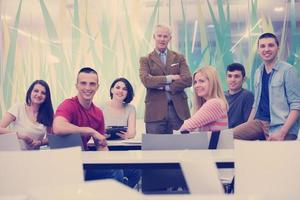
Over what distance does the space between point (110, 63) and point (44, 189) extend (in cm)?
536

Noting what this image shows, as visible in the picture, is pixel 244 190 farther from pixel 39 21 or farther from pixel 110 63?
pixel 39 21

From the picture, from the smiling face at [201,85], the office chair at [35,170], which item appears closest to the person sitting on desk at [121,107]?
the smiling face at [201,85]

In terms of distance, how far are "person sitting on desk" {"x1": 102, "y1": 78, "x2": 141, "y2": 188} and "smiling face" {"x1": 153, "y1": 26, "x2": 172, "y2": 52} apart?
24.9 inches

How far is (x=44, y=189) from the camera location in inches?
23.3

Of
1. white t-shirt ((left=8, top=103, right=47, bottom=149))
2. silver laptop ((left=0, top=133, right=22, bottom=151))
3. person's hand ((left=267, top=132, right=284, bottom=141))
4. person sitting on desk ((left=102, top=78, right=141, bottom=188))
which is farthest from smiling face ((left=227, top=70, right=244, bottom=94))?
silver laptop ((left=0, top=133, right=22, bottom=151))

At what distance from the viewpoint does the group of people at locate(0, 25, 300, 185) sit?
5012 millimetres

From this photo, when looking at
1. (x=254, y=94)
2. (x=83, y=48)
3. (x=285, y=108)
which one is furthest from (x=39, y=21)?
(x=285, y=108)

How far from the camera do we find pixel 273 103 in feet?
17.2

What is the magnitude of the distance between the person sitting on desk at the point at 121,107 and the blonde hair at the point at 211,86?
0.78 meters

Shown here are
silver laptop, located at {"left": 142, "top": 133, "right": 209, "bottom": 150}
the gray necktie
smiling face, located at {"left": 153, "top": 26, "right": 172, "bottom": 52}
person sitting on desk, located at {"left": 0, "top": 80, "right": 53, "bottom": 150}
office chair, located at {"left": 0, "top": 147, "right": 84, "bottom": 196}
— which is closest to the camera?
office chair, located at {"left": 0, "top": 147, "right": 84, "bottom": 196}

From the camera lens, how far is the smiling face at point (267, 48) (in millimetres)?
5418

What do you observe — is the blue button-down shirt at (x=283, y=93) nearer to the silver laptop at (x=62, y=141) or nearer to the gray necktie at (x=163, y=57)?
the gray necktie at (x=163, y=57)

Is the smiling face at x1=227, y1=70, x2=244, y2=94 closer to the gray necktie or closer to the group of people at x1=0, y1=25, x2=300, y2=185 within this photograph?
the group of people at x1=0, y1=25, x2=300, y2=185

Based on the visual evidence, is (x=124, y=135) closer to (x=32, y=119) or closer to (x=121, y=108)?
(x=121, y=108)
